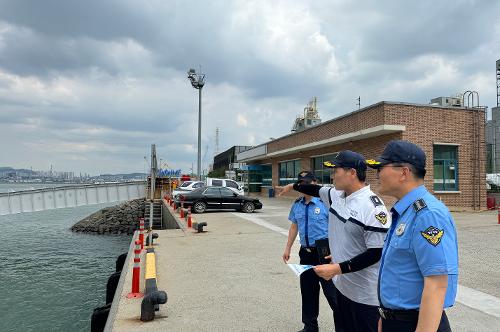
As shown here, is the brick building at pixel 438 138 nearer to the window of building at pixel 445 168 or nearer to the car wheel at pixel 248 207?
the window of building at pixel 445 168

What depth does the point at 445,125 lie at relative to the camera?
20.5m

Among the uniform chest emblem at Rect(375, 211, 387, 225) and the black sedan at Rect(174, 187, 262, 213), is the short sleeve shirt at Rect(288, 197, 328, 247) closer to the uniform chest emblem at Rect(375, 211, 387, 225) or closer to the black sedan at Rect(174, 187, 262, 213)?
the uniform chest emblem at Rect(375, 211, 387, 225)

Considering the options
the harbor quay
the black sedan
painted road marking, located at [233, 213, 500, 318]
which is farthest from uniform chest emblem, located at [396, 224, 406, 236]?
the black sedan

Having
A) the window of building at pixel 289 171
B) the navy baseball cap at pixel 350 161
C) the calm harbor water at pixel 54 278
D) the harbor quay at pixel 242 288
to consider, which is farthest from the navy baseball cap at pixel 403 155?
the window of building at pixel 289 171

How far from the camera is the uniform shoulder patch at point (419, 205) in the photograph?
6.95 feet

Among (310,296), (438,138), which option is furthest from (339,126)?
(310,296)

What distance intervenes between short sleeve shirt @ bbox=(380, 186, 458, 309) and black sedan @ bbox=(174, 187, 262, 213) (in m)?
20.2

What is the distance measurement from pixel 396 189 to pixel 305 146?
26120 millimetres

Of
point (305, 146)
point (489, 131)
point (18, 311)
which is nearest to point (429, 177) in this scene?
point (305, 146)

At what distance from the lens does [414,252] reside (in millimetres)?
2104

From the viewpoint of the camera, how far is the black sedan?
2227 centimetres

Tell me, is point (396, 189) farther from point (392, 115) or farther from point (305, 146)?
point (305, 146)

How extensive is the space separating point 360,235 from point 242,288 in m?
4.44

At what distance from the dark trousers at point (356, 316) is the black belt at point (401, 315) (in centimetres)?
87
